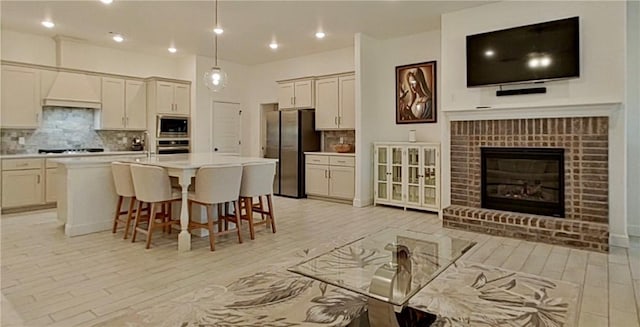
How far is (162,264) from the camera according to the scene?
352 centimetres

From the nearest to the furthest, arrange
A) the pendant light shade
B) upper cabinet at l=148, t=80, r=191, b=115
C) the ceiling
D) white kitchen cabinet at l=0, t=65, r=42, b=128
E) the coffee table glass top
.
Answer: the coffee table glass top < the pendant light shade < the ceiling < white kitchen cabinet at l=0, t=65, r=42, b=128 < upper cabinet at l=148, t=80, r=191, b=115

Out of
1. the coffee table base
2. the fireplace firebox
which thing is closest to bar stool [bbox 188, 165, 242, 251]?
the coffee table base

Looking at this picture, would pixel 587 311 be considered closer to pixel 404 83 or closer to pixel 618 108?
pixel 618 108

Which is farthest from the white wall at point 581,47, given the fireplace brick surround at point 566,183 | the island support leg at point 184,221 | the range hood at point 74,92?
the range hood at point 74,92

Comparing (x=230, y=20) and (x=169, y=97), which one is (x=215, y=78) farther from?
(x=169, y=97)

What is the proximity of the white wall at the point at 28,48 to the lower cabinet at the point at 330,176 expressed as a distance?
15.7 ft

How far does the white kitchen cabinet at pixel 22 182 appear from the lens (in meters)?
5.79

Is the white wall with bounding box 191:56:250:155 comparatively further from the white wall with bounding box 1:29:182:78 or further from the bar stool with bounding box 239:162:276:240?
the bar stool with bounding box 239:162:276:240

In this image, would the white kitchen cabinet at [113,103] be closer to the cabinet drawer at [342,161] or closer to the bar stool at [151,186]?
the bar stool at [151,186]

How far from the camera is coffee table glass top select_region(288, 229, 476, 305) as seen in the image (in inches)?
81.9

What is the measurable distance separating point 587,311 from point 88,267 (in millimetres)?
3970

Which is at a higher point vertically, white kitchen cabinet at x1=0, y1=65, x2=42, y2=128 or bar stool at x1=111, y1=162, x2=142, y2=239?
white kitchen cabinet at x1=0, y1=65, x2=42, y2=128

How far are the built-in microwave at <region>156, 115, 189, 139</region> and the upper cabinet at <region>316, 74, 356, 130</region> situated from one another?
9.10 ft

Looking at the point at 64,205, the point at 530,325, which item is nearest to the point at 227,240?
the point at 64,205
